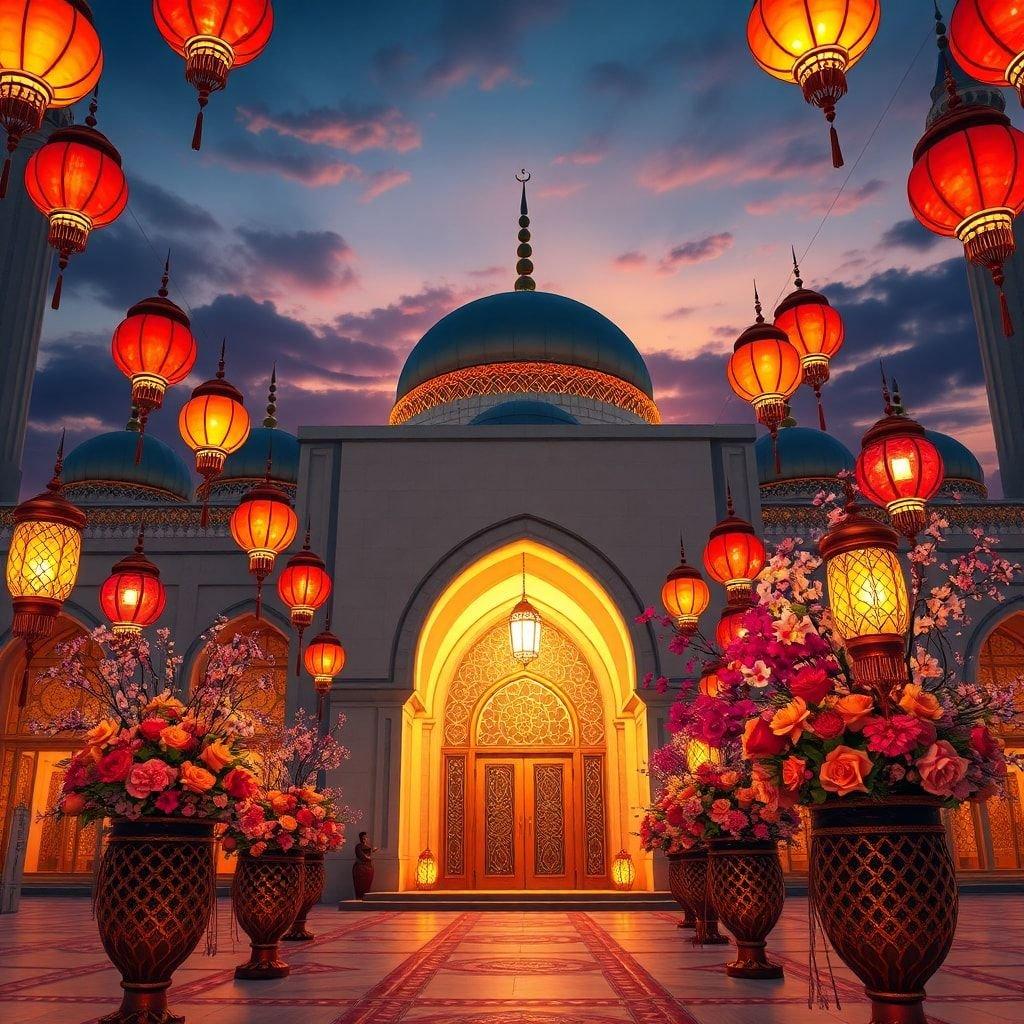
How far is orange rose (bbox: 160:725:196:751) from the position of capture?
3758mm

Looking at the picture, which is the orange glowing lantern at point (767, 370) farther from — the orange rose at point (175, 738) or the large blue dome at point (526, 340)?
the large blue dome at point (526, 340)

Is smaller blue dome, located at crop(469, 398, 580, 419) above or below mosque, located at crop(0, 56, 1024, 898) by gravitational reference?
above

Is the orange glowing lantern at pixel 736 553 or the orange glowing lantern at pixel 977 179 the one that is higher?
the orange glowing lantern at pixel 977 179

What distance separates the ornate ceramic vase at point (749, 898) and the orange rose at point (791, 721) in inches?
96.1

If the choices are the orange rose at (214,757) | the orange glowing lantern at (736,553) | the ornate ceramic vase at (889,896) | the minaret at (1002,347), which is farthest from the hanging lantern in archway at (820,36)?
the minaret at (1002,347)

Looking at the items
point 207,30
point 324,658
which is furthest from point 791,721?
point 324,658

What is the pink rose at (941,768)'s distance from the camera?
108 inches

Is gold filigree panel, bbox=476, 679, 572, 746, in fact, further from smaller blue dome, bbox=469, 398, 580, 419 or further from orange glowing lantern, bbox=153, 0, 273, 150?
orange glowing lantern, bbox=153, 0, 273, 150

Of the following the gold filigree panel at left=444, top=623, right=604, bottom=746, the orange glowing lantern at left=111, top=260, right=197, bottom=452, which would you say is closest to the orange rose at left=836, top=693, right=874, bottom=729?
the orange glowing lantern at left=111, top=260, right=197, bottom=452

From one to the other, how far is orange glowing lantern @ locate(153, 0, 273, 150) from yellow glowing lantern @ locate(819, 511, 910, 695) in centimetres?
372

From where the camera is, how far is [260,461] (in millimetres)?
19594

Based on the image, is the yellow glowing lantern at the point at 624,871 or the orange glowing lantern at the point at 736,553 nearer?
the orange glowing lantern at the point at 736,553

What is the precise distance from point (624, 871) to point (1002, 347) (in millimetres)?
11422

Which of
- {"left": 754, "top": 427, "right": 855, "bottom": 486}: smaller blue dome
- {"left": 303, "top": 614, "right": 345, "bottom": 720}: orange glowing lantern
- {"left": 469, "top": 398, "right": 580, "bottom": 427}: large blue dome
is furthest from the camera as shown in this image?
{"left": 754, "top": 427, "right": 855, "bottom": 486}: smaller blue dome
